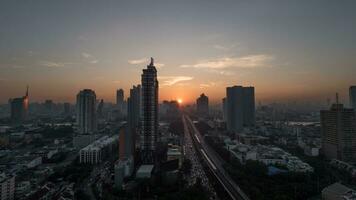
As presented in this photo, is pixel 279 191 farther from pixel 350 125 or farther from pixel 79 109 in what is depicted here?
pixel 79 109

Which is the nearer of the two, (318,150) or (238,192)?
(238,192)

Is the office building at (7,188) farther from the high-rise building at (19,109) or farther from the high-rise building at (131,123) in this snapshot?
the high-rise building at (19,109)

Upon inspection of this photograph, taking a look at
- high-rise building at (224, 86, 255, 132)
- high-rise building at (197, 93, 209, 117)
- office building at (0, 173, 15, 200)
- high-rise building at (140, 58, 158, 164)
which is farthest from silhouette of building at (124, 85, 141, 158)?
high-rise building at (197, 93, 209, 117)

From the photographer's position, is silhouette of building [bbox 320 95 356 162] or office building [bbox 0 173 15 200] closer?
office building [bbox 0 173 15 200]

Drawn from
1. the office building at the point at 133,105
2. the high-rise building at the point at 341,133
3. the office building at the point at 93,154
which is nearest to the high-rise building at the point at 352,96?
the high-rise building at the point at 341,133

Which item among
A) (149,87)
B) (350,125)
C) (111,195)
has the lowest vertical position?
(111,195)

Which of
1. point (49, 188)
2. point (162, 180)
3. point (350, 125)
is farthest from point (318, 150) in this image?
point (49, 188)

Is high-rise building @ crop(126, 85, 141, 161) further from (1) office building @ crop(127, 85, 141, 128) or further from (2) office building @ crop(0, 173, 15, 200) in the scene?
(2) office building @ crop(0, 173, 15, 200)
